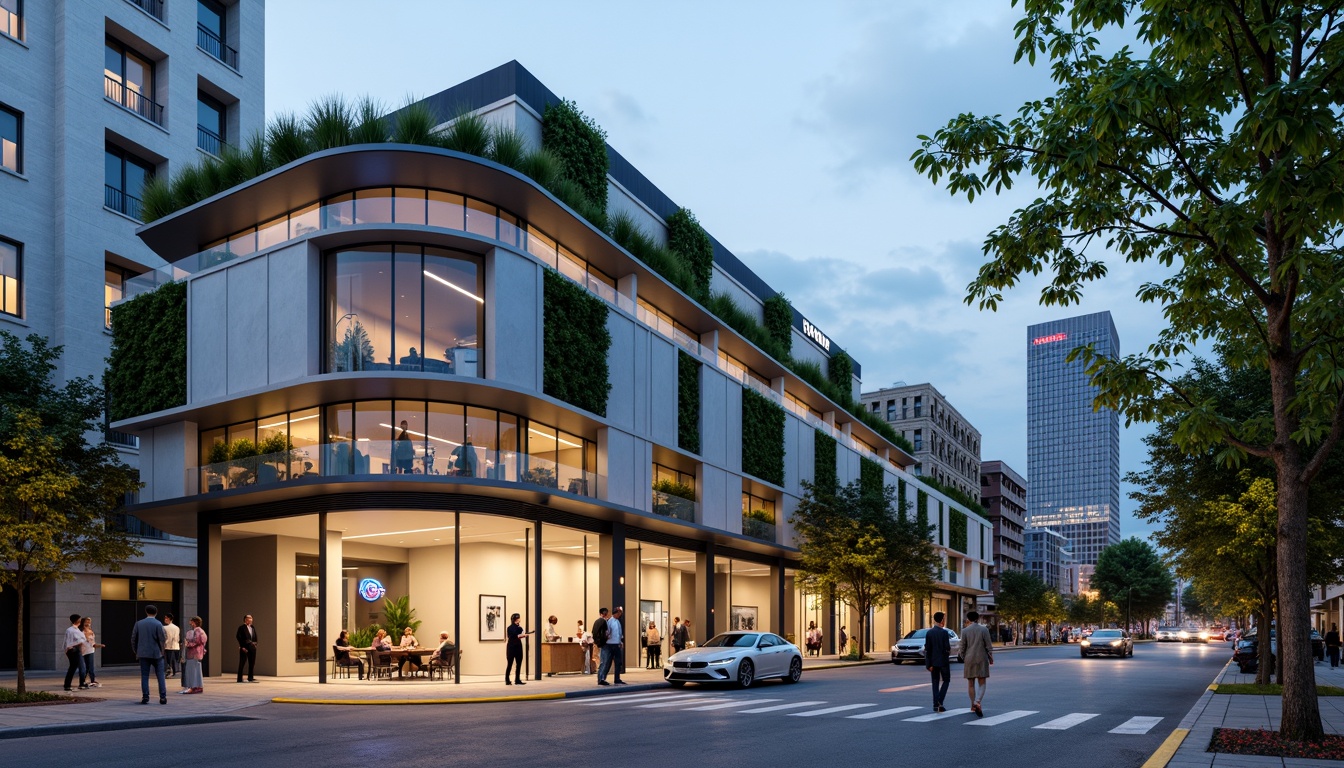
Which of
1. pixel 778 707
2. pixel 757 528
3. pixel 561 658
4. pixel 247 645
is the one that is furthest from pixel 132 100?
pixel 778 707

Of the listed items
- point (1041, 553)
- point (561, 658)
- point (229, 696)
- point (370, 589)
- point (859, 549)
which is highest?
point (370, 589)

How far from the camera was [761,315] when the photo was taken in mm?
56781

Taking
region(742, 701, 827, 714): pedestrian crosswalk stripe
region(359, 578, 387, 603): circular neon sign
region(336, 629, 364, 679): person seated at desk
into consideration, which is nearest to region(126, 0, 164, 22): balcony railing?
region(359, 578, 387, 603): circular neon sign

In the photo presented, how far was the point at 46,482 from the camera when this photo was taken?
2098 centimetres

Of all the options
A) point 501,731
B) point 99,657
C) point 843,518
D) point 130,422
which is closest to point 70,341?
point 130,422

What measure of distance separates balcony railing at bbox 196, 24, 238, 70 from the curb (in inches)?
1265

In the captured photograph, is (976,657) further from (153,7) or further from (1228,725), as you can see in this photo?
(153,7)

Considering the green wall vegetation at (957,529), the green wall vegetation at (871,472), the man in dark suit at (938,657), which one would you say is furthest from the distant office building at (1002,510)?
the man in dark suit at (938,657)

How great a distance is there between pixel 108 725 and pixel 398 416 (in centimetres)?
1211

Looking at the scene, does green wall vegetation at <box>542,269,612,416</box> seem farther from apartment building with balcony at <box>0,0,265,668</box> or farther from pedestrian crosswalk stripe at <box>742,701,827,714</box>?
apartment building with balcony at <box>0,0,265,668</box>

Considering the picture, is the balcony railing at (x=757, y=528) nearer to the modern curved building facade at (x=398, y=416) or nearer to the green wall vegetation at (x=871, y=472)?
→ the modern curved building facade at (x=398, y=416)

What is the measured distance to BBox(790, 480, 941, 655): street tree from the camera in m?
47.0

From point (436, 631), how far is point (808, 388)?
2774 cm

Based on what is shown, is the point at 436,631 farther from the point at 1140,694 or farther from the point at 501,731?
the point at 1140,694
